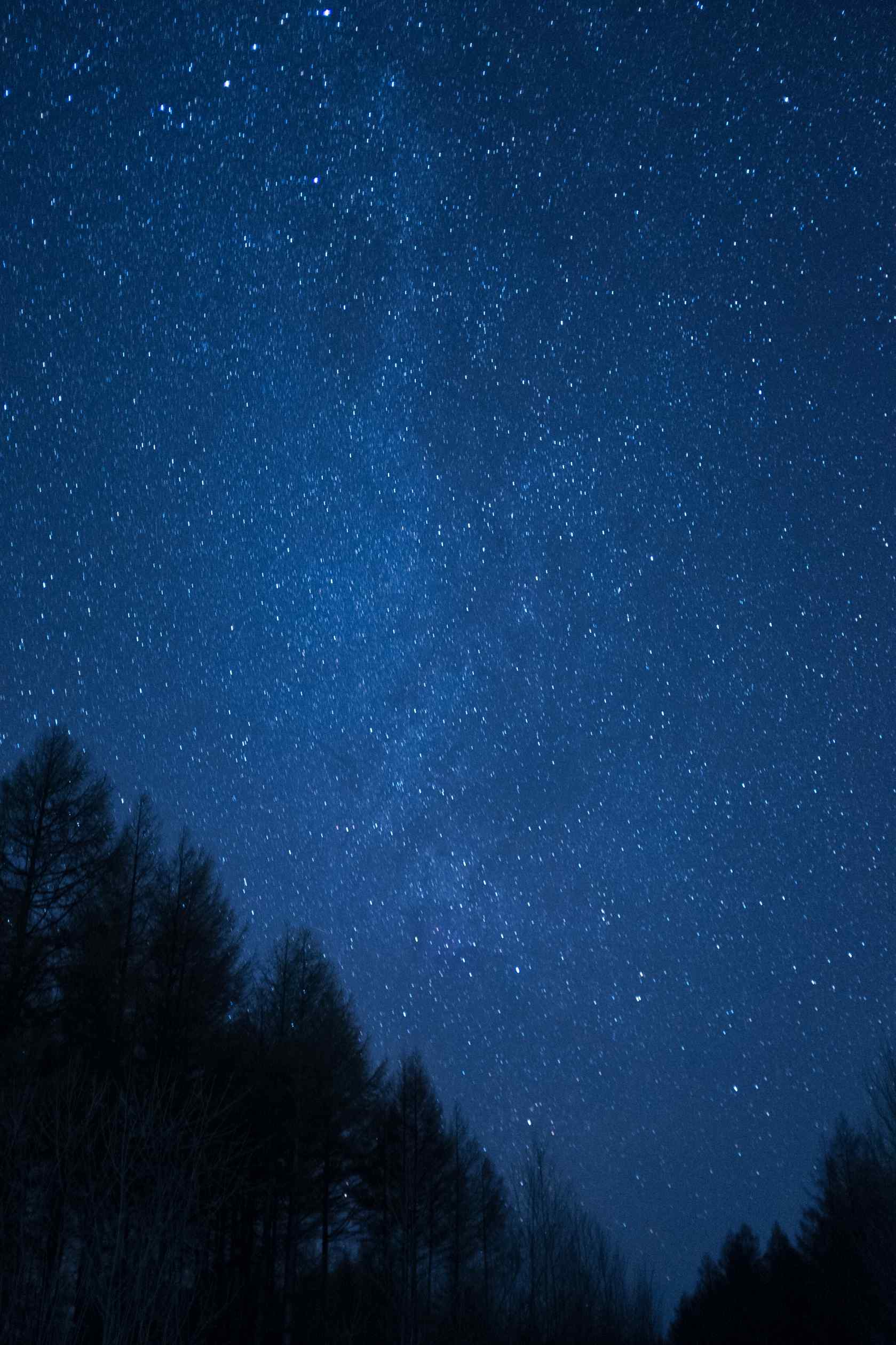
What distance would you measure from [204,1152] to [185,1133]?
535mm

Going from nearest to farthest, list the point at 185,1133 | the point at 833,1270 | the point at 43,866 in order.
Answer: the point at 185,1133 → the point at 43,866 → the point at 833,1270

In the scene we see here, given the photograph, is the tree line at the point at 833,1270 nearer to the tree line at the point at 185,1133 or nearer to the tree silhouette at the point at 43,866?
the tree line at the point at 185,1133

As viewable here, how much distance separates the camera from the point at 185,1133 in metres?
16.7

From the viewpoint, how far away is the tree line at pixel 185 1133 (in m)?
13.6

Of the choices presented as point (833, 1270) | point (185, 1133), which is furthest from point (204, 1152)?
point (833, 1270)

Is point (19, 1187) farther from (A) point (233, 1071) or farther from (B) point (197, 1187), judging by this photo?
(A) point (233, 1071)

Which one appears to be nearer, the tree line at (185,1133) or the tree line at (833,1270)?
the tree line at (185,1133)

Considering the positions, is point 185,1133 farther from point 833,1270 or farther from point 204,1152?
point 833,1270

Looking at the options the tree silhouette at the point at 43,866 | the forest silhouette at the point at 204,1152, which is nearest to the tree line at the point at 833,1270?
the forest silhouette at the point at 204,1152

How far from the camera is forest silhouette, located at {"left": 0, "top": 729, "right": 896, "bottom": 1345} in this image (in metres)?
13.8

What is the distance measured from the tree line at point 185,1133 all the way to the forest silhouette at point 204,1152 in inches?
2.5

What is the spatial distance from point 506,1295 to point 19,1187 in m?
23.4

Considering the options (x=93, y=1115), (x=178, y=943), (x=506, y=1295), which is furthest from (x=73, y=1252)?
(x=506, y=1295)

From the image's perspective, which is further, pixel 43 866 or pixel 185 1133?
A: pixel 43 866
